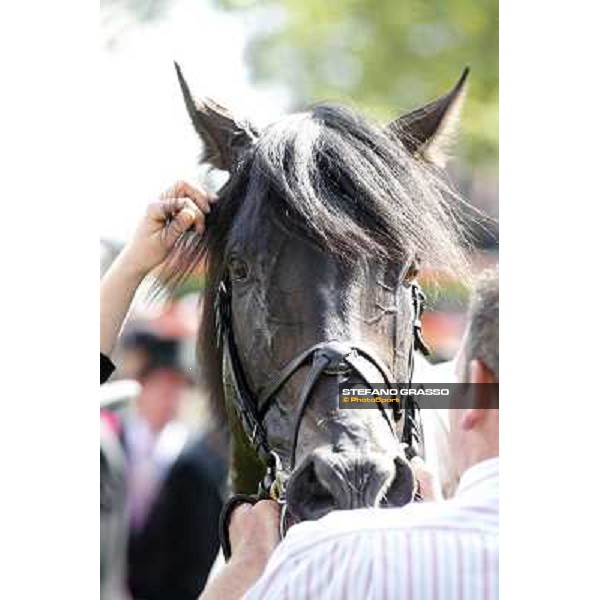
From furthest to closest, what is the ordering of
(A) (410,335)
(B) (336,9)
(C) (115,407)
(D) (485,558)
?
(C) (115,407) → (B) (336,9) → (A) (410,335) → (D) (485,558)

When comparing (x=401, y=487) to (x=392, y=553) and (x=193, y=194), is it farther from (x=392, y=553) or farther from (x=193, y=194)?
(x=193, y=194)

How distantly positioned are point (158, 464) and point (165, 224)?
1.73 feet

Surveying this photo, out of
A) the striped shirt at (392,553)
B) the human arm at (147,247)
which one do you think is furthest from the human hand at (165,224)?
the striped shirt at (392,553)

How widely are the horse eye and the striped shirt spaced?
0.60m

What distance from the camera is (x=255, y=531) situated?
6.47 feet

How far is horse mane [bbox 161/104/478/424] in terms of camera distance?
1990 mm

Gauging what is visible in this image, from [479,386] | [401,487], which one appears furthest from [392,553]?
[479,386]

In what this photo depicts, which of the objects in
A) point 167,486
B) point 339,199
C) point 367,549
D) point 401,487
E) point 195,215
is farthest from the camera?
point 167,486

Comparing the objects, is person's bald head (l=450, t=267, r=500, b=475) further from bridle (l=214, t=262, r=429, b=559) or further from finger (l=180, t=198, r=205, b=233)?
finger (l=180, t=198, r=205, b=233)

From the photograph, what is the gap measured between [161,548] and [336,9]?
1.04 m
